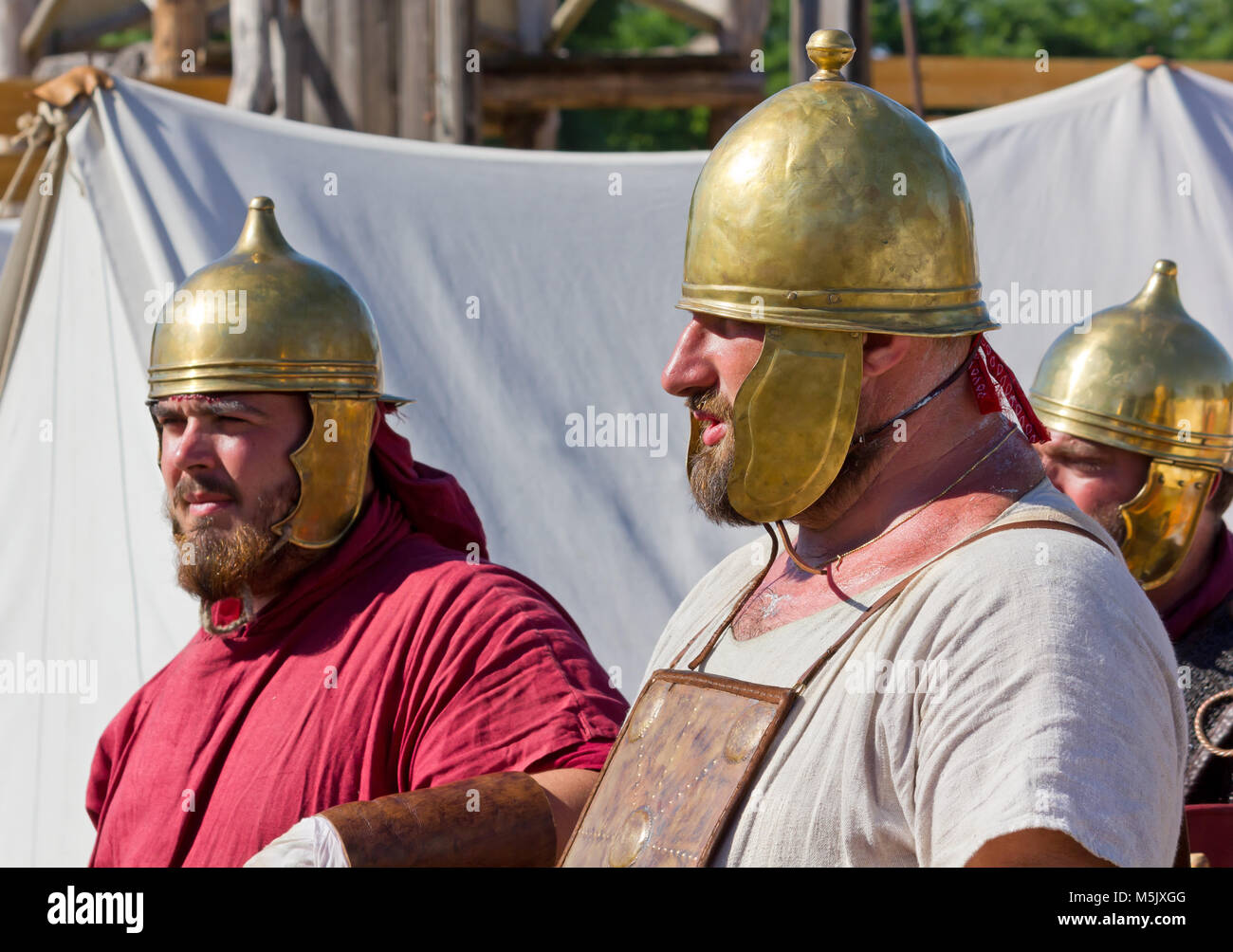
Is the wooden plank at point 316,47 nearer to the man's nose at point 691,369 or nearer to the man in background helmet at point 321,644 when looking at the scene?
the man in background helmet at point 321,644

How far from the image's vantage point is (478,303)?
449cm

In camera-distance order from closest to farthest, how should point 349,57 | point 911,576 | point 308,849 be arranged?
point 911,576
point 308,849
point 349,57

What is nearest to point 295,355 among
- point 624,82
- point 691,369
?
point 691,369

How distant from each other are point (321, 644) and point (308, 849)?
70 cm

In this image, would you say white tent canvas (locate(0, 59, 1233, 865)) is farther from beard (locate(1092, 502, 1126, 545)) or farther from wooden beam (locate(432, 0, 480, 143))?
beard (locate(1092, 502, 1126, 545))

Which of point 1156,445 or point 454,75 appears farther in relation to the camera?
point 454,75

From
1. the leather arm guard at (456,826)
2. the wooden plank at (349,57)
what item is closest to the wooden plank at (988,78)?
the wooden plank at (349,57)

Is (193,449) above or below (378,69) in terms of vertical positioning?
below

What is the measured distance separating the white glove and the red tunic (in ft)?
0.99

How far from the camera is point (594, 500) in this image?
441cm

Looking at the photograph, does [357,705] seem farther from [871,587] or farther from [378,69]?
[378,69]

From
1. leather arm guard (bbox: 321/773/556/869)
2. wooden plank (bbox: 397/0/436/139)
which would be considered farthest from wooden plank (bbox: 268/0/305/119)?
leather arm guard (bbox: 321/773/556/869)

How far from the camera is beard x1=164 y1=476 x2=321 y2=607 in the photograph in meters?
2.90

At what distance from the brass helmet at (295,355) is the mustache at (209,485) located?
0.10m
